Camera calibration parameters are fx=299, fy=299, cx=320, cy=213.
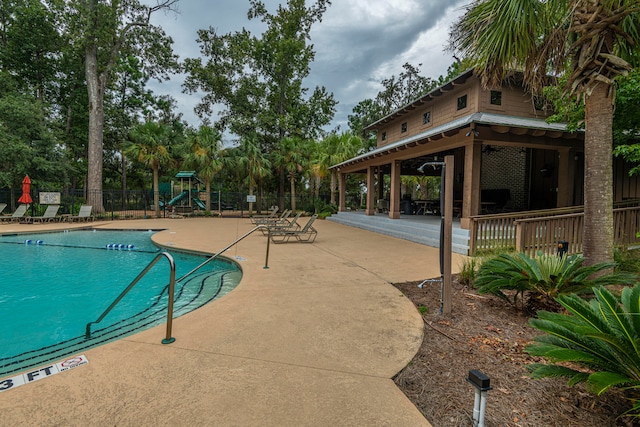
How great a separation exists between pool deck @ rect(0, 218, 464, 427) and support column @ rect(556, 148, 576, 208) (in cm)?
838

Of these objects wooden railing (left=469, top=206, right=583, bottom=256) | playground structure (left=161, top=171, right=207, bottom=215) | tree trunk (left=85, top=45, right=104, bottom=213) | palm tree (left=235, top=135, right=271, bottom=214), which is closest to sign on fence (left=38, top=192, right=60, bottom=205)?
tree trunk (left=85, top=45, right=104, bottom=213)

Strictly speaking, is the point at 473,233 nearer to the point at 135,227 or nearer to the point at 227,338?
the point at 227,338

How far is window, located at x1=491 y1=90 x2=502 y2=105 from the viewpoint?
420 inches

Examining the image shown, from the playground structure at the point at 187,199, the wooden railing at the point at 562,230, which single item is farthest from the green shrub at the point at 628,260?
the playground structure at the point at 187,199

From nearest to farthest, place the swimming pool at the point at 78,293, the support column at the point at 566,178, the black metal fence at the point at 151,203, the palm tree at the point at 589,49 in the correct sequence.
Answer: the swimming pool at the point at 78,293, the palm tree at the point at 589,49, the support column at the point at 566,178, the black metal fence at the point at 151,203

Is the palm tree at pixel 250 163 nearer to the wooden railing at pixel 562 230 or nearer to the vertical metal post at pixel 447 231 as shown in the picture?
the wooden railing at pixel 562 230

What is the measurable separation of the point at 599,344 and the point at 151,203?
29.8 metres

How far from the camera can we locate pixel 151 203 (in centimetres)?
2658

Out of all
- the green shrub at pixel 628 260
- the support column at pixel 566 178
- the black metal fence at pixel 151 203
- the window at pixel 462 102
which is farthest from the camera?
the black metal fence at pixel 151 203

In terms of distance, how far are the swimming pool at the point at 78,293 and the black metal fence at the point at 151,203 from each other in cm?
902

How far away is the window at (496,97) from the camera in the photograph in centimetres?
1067

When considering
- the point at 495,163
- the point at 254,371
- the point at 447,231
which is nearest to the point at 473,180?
the point at 447,231

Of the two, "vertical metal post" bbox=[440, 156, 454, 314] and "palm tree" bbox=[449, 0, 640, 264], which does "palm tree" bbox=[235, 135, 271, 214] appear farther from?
"vertical metal post" bbox=[440, 156, 454, 314]

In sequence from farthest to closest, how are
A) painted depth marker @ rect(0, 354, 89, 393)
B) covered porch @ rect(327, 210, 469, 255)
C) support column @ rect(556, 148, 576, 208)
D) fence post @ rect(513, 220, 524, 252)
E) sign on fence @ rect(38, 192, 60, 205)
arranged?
1. sign on fence @ rect(38, 192, 60, 205)
2. support column @ rect(556, 148, 576, 208)
3. covered porch @ rect(327, 210, 469, 255)
4. fence post @ rect(513, 220, 524, 252)
5. painted depth marker @ rect(0, 354, 89, 393)
